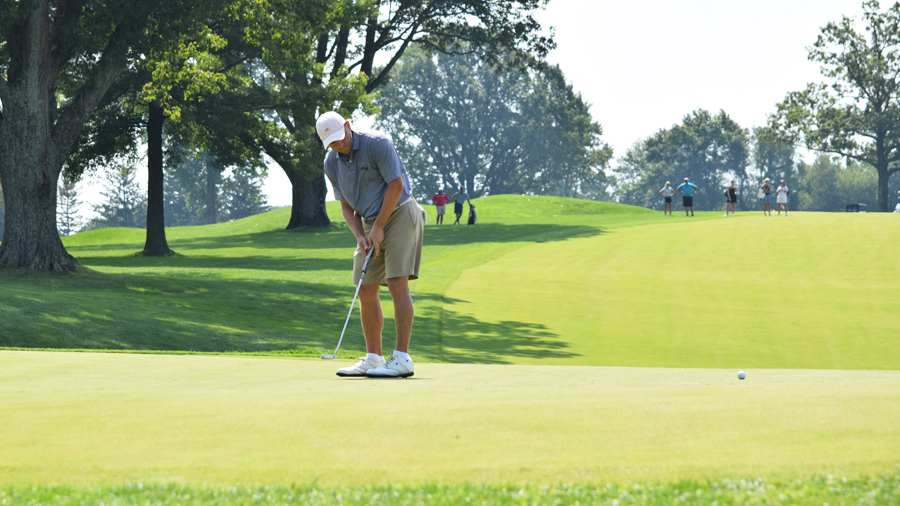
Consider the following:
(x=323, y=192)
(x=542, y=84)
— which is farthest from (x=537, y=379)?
(x=542, y=84)

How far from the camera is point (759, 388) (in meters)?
4.61

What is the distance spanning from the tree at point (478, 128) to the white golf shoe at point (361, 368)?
267ft

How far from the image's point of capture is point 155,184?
31.0m

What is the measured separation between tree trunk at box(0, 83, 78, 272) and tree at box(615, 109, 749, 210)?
9731 cm

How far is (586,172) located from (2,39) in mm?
72651

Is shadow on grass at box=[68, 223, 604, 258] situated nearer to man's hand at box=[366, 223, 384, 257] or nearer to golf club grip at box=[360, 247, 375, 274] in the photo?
golf club grip at box=[360, 247, 375, 274]

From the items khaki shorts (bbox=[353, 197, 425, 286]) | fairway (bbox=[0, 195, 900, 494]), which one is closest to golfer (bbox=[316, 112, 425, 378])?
khaki shorts (bbox=[353, 197, 425, 286])

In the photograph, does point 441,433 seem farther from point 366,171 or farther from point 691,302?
point 691,302

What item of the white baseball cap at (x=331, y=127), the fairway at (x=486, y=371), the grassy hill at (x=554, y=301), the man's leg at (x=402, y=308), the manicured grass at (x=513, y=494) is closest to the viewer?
the manicured grass at (x=513, y=494)

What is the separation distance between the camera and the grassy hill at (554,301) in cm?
1102

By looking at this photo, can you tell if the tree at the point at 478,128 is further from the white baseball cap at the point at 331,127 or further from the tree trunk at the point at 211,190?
the white baseball cap at the point at 331,127

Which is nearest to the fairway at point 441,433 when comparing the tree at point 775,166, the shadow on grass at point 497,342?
the shadow on grass at point 497,342

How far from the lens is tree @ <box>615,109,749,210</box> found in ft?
355

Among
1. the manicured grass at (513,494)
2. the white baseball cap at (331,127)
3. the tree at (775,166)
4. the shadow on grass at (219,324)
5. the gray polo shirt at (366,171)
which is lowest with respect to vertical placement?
the shadow on grass at (219,324)
